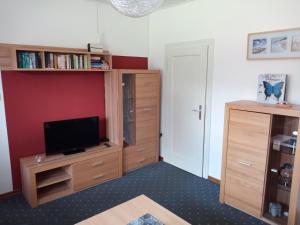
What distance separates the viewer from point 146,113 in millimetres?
3793

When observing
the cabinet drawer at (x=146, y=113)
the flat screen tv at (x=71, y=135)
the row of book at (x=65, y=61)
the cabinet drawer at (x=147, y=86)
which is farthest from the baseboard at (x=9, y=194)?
the cabinet drawer at (x=147, y=86)

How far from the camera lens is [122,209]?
77.5 inches

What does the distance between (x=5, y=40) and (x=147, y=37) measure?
2185 millimetres

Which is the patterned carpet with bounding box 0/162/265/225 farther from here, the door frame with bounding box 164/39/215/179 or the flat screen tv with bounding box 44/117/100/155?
the flat screen tv with bounding box 44/117/100/155

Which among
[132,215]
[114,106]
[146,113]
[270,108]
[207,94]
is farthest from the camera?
[146,113]

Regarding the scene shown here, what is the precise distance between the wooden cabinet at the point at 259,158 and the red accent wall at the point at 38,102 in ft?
6.56

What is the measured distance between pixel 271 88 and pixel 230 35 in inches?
34.0

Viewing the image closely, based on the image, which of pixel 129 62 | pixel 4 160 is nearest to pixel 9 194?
pixel 4 160

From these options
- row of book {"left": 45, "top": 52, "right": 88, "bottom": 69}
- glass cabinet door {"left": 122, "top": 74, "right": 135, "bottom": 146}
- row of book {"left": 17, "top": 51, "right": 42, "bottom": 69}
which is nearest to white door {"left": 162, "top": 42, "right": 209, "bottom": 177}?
glass cabinet door {"left": 122, "top": 74, "right": 135, "bottom": 146}

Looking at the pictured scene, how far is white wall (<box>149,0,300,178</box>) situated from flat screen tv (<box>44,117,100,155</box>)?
1.68 metres

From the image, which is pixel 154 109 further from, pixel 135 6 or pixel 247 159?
pixel 135 6

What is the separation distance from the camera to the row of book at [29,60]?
2.75 metres

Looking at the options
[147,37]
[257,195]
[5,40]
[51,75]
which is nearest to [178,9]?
[147,37]

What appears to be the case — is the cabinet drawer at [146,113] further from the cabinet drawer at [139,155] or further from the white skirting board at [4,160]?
the white skirting board at [4,160]
